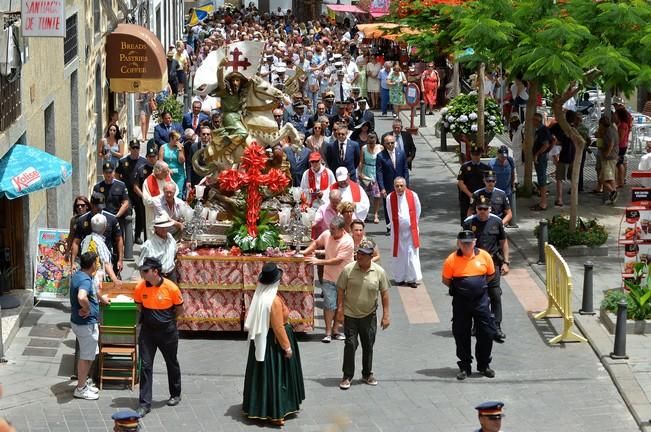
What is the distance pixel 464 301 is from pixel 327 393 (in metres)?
1.76

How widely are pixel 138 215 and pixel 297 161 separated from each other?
283cm

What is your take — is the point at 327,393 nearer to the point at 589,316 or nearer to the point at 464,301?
the point at 464,301

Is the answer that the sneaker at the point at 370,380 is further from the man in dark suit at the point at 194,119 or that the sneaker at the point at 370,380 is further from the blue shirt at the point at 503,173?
the man in dark suit at the point at 194,119

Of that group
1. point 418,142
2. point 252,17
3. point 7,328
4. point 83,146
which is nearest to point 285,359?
point 7,328

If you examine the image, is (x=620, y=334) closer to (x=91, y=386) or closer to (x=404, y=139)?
(x=91, y=386)

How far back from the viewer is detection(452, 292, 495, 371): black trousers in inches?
596

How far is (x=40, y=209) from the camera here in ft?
63.3

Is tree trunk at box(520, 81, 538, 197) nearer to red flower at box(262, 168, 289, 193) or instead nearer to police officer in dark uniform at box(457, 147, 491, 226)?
police officer in dark uniform at box(457, 147, 491, 226)

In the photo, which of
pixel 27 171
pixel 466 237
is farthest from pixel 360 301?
pixel 27 171

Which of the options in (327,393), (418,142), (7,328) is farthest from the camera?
(418,142)

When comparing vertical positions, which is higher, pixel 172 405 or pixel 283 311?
pixel 283 311

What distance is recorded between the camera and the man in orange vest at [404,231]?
19.4 metres

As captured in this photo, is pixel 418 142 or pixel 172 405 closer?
pixel 172 405

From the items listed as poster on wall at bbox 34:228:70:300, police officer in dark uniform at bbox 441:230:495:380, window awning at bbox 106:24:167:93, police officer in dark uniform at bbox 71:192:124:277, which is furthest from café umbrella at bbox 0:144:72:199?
Result: window awning at bbox 106:24:167:93
